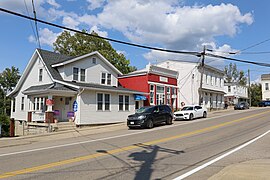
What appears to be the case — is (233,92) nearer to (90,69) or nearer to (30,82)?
(90,69)

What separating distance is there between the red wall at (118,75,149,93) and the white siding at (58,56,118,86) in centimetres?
358

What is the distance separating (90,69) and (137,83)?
742 centimetres

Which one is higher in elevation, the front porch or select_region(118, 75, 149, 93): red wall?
select_region(118, 75, 149, 93): red wall

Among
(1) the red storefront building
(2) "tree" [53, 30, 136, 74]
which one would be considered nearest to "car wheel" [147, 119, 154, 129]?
(1) the red storefront building

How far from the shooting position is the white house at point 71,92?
23.8 metres

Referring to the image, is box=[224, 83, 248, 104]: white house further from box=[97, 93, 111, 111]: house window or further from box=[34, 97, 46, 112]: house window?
box=[34, 97, 46, 112]: house window

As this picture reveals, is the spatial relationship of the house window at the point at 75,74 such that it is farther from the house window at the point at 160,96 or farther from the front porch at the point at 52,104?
the house window at the point at 160,96

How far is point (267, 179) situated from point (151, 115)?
15.0 m

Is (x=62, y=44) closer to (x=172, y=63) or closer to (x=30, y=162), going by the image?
(x=172, y=63)

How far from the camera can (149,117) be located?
67.9 feet

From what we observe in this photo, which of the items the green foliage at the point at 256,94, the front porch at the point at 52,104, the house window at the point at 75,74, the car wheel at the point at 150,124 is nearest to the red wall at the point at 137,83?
the house window at the point at 75,74

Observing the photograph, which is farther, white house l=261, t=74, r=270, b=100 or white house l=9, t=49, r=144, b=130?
white house l=261, t=74, r=270, b=100

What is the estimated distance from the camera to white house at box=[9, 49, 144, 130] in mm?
23812

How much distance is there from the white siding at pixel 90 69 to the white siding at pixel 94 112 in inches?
129
